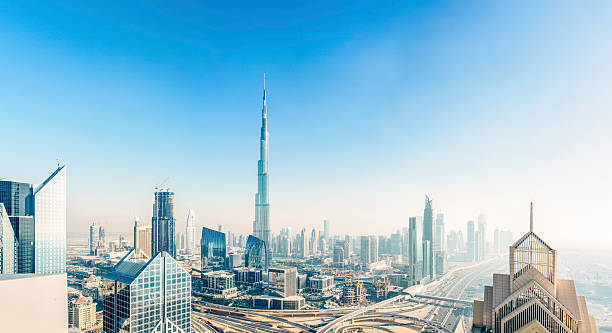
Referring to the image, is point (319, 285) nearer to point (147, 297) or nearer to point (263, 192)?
point (263, 192)

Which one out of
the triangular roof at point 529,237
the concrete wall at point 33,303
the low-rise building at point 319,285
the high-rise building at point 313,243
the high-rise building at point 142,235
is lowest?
the high-rise building at point 313,243

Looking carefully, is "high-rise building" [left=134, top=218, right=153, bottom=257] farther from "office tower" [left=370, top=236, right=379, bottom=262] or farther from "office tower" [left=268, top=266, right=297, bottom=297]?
"office tower" [left=370, top=236, right=379, bottom=262]

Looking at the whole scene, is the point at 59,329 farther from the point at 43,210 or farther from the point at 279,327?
the point at 43,210

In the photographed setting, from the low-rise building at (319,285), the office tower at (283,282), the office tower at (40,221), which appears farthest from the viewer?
the low-rise building at (319,285)

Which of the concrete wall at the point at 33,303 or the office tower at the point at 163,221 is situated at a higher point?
the concrete wall at the point at 33,303

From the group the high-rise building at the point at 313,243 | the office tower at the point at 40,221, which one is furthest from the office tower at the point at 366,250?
the office tower at the point at 40,221

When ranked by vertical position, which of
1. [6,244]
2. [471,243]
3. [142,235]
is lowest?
[471,243]

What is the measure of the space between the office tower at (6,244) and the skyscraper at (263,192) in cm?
3836

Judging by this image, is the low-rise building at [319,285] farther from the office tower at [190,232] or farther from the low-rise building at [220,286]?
the office tower at [190,232]

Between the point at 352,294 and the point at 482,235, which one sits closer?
the point at 352,294

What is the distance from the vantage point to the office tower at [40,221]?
23.2 meters

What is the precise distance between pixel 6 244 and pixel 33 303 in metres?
27.8

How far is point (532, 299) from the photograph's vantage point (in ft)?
29.3

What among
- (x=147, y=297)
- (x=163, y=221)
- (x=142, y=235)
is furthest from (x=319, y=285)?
(x=147, y=297)
